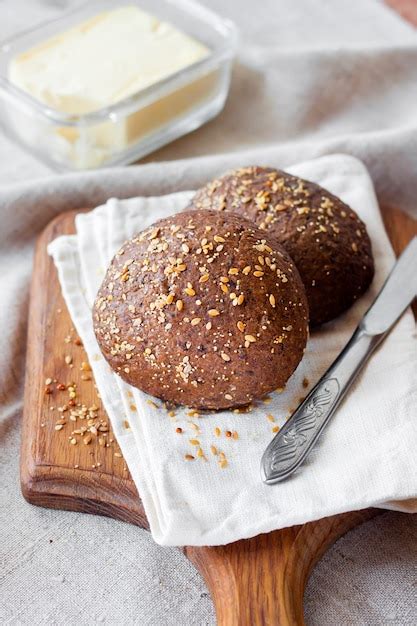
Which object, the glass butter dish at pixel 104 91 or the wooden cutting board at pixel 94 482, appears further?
the glass butter dish at pixel 104 91

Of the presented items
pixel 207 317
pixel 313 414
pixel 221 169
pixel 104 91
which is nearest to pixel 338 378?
pixel 313 414

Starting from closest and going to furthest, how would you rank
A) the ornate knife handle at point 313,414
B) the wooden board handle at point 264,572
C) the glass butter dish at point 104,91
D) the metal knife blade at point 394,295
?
the wooden board handle at point 264,572, the ornate knife handle at point 313,414, the metal knife blade at point 394,295, the glass butter dish at point 104,91

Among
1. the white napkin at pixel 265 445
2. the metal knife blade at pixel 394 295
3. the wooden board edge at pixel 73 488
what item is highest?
the metal knife blade at pixel 394 295

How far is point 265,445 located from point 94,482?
37cm

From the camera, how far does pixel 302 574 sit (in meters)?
1.61

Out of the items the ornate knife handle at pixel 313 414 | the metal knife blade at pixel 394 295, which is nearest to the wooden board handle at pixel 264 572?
the ornate knife handle at pixel 313 414

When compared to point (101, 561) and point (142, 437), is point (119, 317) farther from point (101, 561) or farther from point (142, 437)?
point (101, 561)

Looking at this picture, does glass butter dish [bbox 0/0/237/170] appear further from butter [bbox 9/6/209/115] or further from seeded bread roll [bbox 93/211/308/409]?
seeded bread roll [bbox 93/211/308/409]

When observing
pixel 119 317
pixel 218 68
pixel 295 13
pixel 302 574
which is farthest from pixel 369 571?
pixel 295 13

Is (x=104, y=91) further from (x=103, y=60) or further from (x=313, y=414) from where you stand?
(x=313, y=414)

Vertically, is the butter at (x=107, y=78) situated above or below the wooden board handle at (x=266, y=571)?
above

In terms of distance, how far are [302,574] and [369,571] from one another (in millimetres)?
180

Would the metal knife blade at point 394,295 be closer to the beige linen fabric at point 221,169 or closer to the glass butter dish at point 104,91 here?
the beige linen fabric at point 221,169

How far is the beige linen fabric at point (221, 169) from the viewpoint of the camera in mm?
1660
